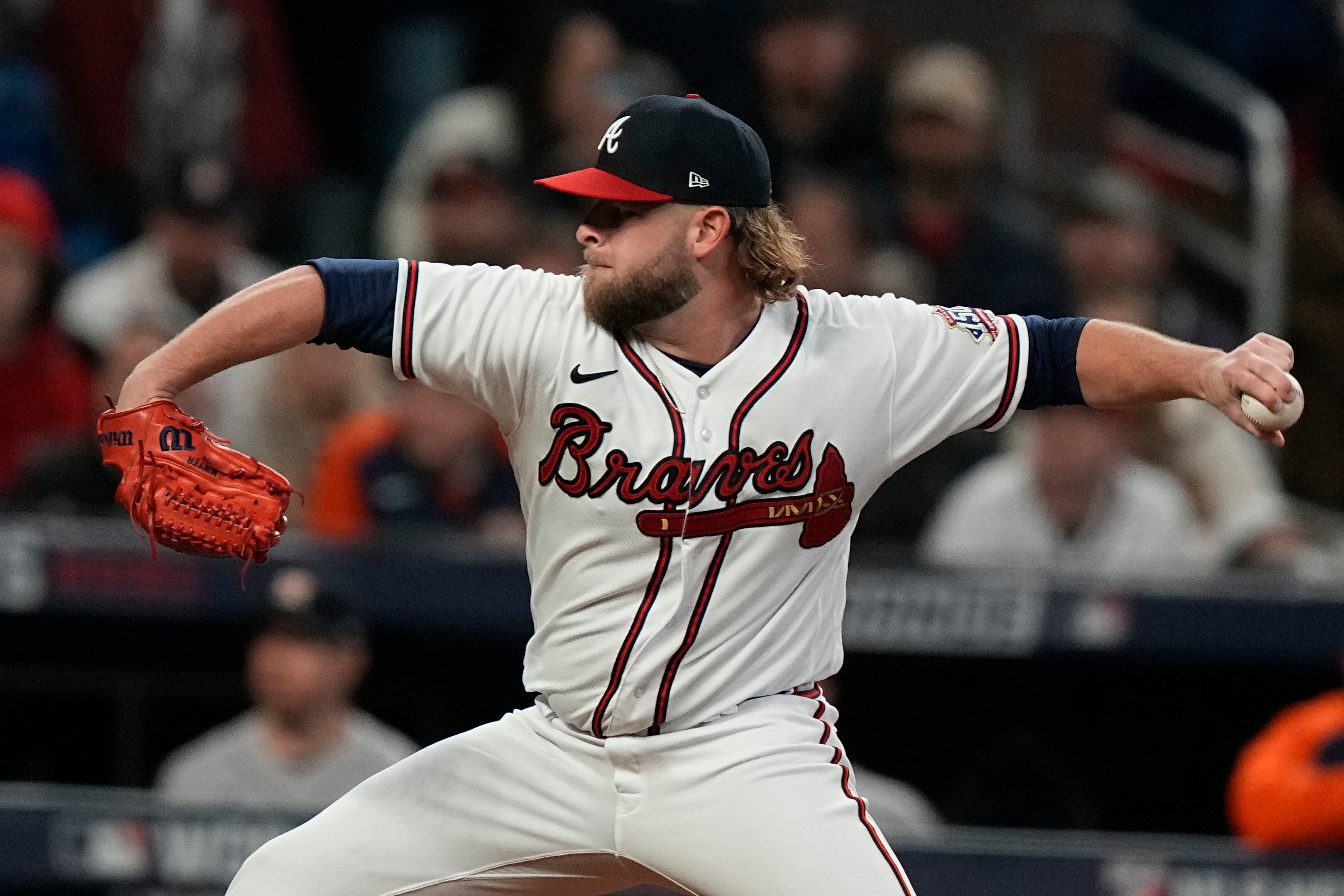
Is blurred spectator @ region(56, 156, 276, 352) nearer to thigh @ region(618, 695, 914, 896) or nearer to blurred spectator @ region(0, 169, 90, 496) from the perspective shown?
blurred spectator @ region(0, 169, 90, 496)

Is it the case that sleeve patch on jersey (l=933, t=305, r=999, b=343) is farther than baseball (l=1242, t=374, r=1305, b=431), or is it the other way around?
sleeve patch on jersey (l=933, t=305, r=999, b=343)

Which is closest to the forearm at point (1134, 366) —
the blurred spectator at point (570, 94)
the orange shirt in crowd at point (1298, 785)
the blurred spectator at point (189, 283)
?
the orange shirt in crowd at point (1298, 785)

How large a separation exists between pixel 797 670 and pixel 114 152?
18.2 feet

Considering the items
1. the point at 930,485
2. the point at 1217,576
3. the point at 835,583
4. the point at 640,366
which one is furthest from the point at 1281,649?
the point at 640,366

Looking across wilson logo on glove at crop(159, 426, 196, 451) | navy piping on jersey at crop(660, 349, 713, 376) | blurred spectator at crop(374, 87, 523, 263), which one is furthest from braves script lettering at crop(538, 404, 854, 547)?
blurred spectator at crop(374, 87, 523, 263)

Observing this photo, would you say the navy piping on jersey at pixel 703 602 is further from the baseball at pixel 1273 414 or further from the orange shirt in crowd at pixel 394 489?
the orange shirt in crowd at pixel 394 489

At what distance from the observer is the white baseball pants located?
3.58 metres

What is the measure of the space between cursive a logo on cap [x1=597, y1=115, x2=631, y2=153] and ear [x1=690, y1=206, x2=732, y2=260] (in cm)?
18

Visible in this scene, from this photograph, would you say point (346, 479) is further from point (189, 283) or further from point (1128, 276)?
point (1128, 276)

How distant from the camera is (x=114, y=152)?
334 inches

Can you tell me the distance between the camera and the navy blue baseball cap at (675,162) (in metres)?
3.65

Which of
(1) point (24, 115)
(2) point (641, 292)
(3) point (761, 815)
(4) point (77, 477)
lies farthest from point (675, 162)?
(1) point (24, 115)

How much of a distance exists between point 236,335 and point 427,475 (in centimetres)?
322

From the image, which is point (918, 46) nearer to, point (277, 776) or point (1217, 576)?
point (1217, 576)
